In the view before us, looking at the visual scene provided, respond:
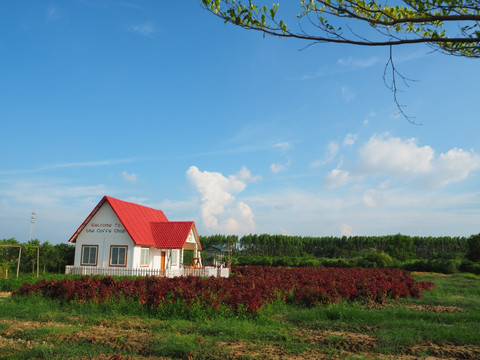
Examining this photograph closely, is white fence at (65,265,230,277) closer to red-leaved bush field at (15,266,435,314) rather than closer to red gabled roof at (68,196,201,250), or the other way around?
red gabled roof at (68,196,201,250)

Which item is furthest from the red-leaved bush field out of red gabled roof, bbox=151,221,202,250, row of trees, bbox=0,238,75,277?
row of trees, bbox=0,238,75,277

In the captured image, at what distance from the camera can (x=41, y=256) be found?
27.4m

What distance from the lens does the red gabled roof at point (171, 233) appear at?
27.5 m

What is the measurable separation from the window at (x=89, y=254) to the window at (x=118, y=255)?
1198mm

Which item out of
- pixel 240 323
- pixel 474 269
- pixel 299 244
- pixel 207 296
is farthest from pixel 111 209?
pixel 299 244

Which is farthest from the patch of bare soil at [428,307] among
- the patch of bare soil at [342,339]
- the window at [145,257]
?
the window at [145,257]

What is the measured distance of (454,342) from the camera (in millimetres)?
7367

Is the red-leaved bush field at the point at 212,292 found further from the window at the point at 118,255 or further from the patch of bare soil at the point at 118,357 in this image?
the window at the point at 118,255

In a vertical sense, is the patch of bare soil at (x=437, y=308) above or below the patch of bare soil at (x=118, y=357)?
below

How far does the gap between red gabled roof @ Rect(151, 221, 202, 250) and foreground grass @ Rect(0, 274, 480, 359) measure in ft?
54.7

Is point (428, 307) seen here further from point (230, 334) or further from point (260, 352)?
point (260, 352)

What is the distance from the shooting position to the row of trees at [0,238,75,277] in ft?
87.4

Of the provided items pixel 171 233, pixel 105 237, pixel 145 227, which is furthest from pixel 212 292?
pixel 145 227

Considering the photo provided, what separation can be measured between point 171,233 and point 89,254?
5.69m
